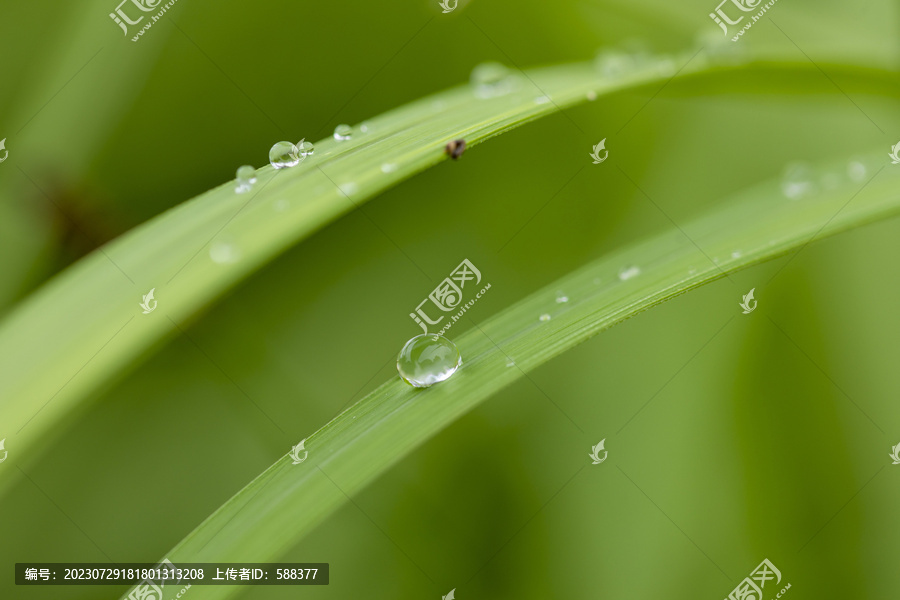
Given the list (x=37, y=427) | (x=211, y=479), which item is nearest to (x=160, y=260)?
(x=37, y=427)

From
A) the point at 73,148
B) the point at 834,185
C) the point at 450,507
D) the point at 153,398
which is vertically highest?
the point at 73,148

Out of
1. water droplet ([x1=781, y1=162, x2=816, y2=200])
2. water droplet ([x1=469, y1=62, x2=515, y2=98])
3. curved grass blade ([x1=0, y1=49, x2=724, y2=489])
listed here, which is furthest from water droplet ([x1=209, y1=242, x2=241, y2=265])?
water droplet ([x1=781, y1=162, x2=816, y2=200])

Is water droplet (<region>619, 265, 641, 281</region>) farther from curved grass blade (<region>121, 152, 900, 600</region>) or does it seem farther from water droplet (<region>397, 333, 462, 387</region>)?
water droplet (<region>397, 333, 462, 387</region>)

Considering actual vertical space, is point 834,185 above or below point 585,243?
below

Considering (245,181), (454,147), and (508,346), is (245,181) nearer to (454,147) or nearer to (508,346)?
(454,147)

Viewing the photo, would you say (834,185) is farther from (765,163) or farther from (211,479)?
(211,479)

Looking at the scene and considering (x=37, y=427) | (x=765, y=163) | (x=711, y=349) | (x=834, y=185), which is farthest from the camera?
(x=765, y=163)
